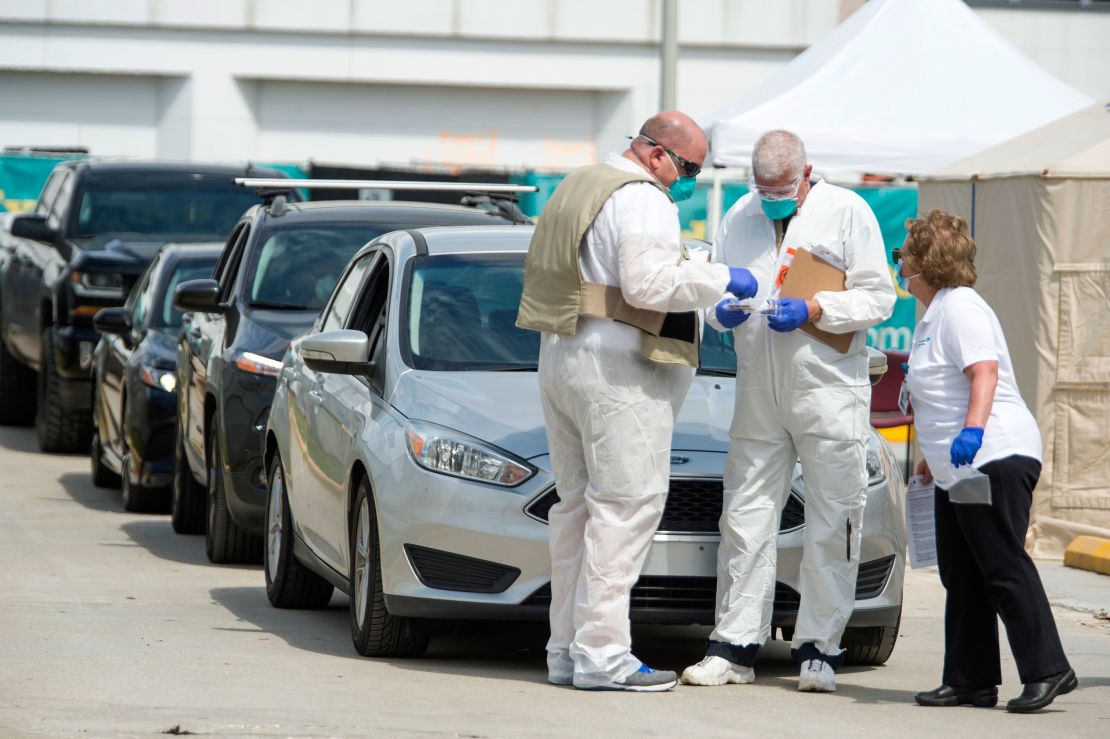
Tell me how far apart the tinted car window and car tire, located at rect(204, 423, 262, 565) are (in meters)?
2.54

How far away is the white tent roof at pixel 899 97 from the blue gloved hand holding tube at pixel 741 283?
8.83 meters

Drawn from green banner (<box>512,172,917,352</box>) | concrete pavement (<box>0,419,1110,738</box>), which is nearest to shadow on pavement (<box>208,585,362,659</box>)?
concrete pavement (<box>0,419,1110,738</box>)

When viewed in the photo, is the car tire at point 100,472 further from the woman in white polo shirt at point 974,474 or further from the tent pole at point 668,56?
the woman in white polo shirt at point 974,474

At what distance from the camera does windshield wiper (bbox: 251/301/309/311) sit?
10.8m

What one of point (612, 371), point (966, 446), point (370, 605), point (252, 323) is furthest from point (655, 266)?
point (252, 323)

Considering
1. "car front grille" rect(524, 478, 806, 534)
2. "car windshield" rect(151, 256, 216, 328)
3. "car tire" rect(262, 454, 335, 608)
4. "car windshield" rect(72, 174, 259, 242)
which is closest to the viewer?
"car front grille" rect(524, 478, 806, 534)

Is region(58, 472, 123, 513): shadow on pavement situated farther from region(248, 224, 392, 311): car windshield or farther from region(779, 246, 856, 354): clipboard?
region(779, 246, 856, 354): clipboard

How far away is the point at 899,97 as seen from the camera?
1652 cm

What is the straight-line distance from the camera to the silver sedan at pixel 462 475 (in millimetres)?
7152

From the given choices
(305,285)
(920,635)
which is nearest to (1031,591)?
(920,635)

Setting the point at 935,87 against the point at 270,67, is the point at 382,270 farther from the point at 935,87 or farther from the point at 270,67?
the point at 270,67

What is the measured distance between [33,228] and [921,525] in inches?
401

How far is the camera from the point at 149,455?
12500 millimetres

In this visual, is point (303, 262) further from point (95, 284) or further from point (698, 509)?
point (95, 284)
